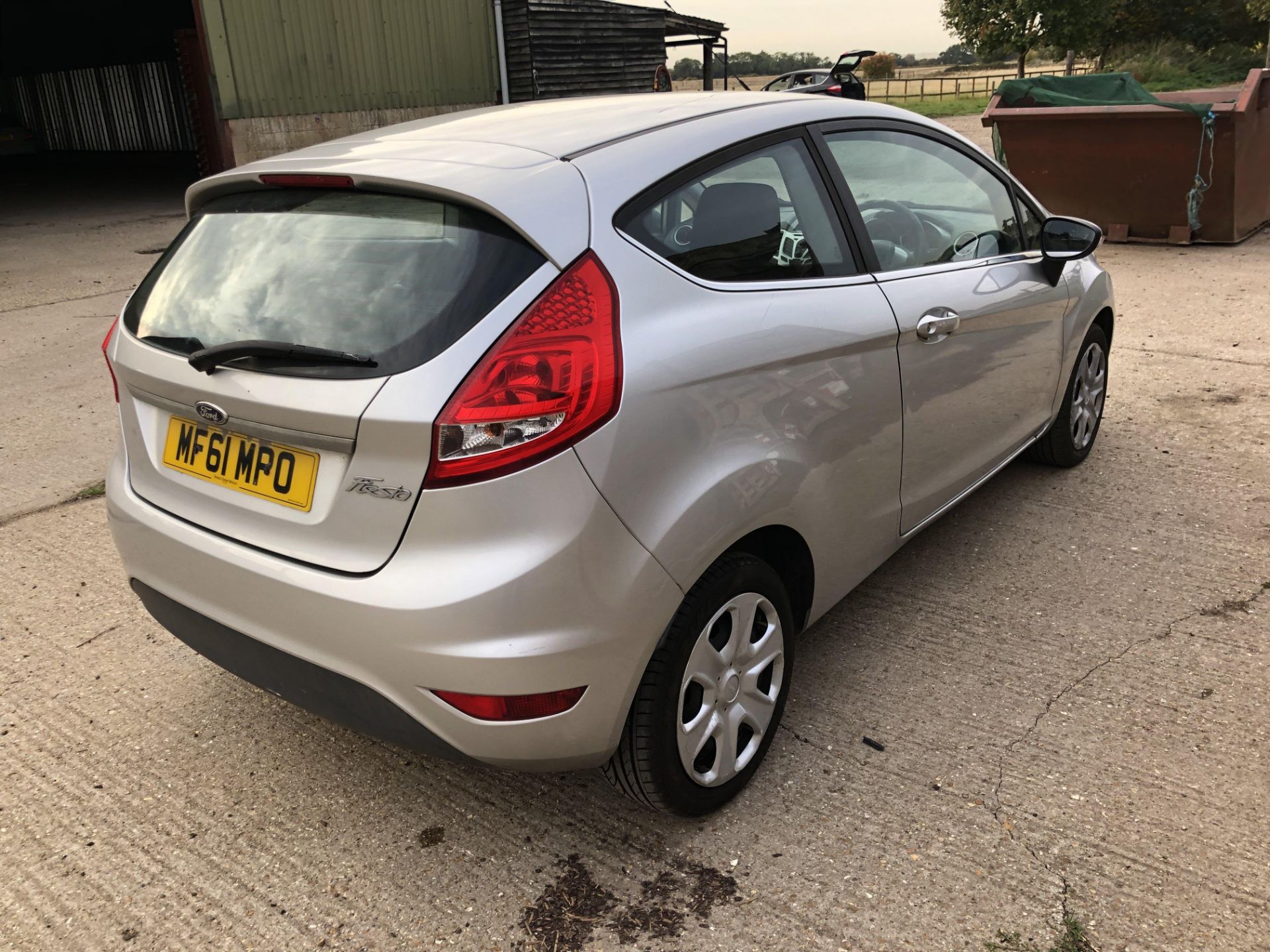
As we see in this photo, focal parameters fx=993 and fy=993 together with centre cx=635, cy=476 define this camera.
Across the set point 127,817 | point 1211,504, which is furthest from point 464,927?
point 1211,504

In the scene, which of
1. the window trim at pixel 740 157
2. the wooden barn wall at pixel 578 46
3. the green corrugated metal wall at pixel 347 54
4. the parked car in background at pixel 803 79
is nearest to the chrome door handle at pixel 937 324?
the window trim at pixel 740 157

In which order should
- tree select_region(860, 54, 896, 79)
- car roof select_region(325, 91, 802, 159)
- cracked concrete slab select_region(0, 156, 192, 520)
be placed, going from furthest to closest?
tree select_region(860, 54, 896, 79), cracked concrete slab select_region(0, 156, 192, 520), car roof select_region(325, 91, 802, 159)

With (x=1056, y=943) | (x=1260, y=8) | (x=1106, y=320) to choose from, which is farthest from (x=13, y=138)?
(x=1260, y=8)

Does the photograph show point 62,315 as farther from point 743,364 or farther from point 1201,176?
point 1201,176

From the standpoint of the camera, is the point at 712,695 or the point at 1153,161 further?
the point at 1153,161

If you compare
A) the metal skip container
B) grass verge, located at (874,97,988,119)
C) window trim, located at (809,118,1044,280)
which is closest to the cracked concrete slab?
window trim, located at (809,118,1044,280)

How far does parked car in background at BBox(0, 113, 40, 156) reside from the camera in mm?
25266

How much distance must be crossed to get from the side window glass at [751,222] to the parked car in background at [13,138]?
28.7 m

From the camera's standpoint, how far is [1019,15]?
123 feet

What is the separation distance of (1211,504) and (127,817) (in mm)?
3921

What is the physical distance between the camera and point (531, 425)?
6.11 feet

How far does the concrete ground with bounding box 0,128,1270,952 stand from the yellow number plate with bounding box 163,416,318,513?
877 millimetres

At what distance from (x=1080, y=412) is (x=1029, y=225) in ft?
3.14

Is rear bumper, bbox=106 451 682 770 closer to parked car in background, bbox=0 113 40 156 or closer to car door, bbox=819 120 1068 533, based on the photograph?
car door, bbox=819 120 1068 533
